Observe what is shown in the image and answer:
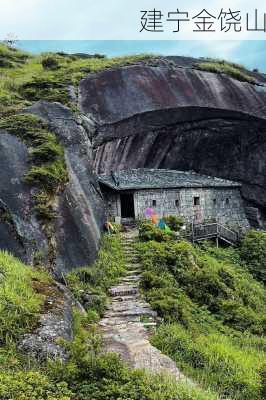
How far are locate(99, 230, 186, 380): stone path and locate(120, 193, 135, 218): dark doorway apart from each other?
378 inches

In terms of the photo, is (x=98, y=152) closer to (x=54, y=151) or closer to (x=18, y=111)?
(x=18, y=111)

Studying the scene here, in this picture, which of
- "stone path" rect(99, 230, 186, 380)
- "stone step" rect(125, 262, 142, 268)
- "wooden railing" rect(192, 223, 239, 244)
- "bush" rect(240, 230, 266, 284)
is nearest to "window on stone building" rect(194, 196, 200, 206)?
"wooden railing" rect(192, 223, 239, 244)

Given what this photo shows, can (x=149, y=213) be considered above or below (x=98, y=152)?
below

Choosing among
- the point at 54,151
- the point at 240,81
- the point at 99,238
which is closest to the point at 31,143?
the point at 54,151

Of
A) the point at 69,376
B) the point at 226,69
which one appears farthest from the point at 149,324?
the point at 226,69

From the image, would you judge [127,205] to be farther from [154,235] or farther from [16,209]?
[16,209]

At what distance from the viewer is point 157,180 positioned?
26828 millimetres

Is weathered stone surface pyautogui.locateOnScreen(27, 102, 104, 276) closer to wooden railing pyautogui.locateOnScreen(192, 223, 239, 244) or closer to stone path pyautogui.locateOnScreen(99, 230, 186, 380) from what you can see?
stone path pyautogui.locateOnScreen(99, 230, 186, 380)

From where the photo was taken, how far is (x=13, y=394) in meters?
6.24

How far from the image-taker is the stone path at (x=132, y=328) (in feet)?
28.8

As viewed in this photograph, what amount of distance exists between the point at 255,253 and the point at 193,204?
5.52 metres

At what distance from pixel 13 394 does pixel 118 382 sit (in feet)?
5.40

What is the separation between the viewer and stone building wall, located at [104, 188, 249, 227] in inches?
1008

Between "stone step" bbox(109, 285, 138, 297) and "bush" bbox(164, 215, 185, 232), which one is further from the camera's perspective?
"bush" bbox(164, 215, 185, 232)
